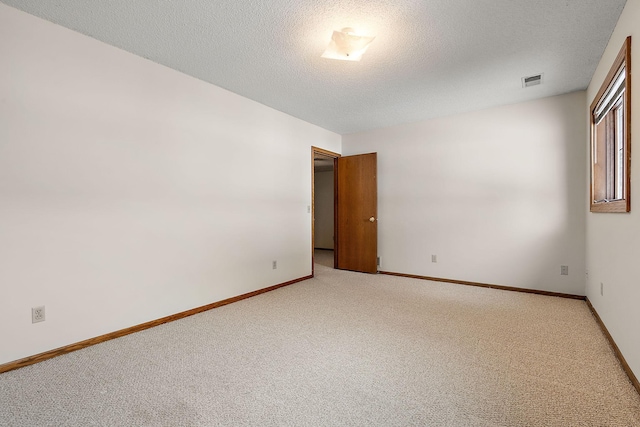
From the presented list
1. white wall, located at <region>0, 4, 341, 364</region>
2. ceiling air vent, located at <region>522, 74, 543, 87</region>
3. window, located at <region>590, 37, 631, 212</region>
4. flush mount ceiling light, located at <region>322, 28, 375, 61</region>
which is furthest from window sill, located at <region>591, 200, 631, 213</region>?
white wall, located at <region>0, 4, 341, 364</region>

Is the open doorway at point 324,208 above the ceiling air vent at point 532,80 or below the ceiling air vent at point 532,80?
below

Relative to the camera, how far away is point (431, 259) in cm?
457

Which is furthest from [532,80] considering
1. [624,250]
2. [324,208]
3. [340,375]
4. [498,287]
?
[324,208]

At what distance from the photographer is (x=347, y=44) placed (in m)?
2.26

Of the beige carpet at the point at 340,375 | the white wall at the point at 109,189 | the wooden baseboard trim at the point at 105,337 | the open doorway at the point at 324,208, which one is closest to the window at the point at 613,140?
the beige carpet at the point at 340,375

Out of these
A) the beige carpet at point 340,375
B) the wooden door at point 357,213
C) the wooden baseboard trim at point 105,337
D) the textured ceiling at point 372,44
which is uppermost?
the textured ceiling at point 372,44

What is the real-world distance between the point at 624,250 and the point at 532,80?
6.59 feet

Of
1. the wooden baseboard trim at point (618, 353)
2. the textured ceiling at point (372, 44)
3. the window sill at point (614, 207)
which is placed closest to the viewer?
the wooden baseboard trim at point (618, 353)

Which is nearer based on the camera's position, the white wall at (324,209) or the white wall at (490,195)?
the white wall at (490,195)

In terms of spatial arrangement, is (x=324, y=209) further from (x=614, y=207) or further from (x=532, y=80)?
(x=614, y=207)

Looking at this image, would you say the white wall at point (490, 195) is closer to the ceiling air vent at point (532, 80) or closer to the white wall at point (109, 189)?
the ceiling air vent at point (532, 80)

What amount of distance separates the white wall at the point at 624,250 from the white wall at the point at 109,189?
131 inches

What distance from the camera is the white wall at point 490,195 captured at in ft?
11.8

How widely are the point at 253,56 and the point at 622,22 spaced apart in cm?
272
